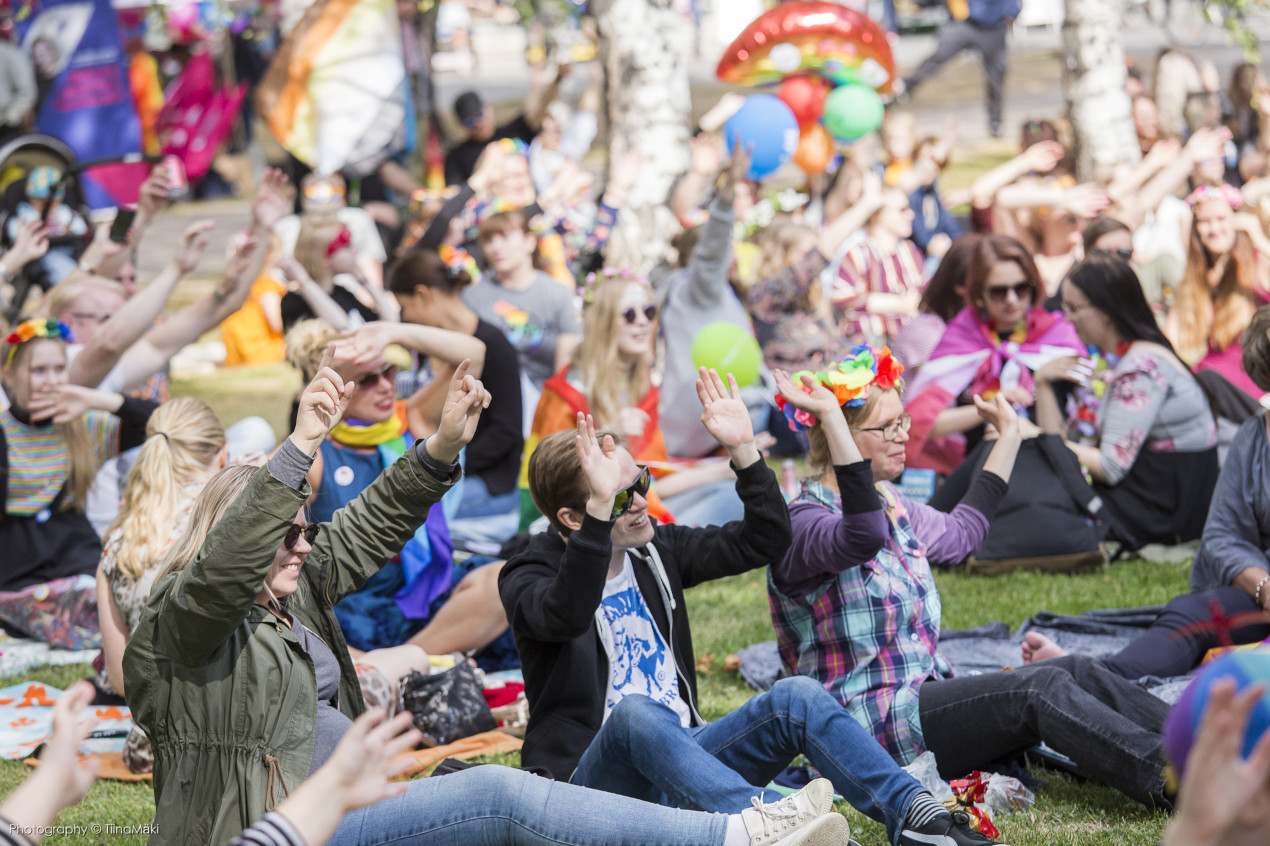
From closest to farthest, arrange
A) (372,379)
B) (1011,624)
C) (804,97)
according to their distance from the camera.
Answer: (372,379) < (1011,624) < (804,97)

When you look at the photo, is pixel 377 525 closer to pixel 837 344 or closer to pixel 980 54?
pixel 837 344

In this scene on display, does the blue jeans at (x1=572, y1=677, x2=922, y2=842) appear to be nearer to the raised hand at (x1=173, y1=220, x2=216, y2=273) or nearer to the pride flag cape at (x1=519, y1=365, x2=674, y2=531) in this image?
the pride flag cape at (x1=519, y1=365, x2=674, y2=531)

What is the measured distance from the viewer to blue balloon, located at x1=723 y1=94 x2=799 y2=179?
8.96 meters

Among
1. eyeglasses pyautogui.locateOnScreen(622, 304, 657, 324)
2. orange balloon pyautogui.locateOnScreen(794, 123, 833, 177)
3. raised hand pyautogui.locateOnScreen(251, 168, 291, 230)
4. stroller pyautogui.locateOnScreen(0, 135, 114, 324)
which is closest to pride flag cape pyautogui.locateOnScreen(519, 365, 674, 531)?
eyeglasses pyautogui.locateOnScreen(622, 304, 657, 324)

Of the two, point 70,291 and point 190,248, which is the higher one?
point 190,248

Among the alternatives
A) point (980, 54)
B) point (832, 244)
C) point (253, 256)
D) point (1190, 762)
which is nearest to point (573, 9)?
point (980, 54)

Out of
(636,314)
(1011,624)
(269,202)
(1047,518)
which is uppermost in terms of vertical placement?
(269,202)

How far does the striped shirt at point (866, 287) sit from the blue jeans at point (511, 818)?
591 centimetres

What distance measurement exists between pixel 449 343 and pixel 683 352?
184cm

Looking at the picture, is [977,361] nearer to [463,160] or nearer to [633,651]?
[633,651]

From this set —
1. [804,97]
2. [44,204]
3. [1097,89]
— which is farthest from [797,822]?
[1097,89]

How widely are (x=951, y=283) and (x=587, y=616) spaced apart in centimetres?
443

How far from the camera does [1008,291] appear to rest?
680 centimetres

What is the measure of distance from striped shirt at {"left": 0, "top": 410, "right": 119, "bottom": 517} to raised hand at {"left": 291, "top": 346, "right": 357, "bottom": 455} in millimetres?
3741
